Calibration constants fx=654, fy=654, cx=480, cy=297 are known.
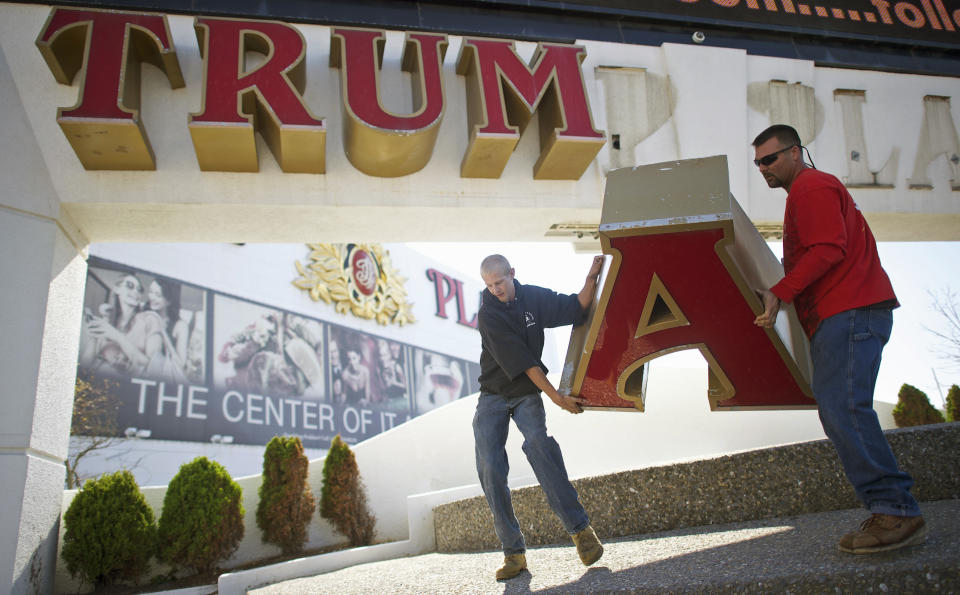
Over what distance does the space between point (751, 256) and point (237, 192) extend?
4198 mm

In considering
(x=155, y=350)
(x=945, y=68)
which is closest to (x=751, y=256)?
(x=945, y=68)

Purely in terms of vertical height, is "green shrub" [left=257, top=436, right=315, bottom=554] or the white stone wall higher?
the white stone wall

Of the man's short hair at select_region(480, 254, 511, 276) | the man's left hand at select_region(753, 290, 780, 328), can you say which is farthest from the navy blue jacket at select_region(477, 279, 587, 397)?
the man's left hand at select_region(753, 290, 780, 328)

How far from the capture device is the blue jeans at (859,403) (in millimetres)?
2297

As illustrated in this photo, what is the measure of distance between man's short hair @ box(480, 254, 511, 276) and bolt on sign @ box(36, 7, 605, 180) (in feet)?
7.13

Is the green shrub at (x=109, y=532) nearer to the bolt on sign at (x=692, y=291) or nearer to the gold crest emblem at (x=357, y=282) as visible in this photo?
the bolt on sign at (x=692, y=291)

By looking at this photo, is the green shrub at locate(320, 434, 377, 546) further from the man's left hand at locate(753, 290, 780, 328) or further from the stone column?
the man's left hand at locate(753, 290, 780, 328)

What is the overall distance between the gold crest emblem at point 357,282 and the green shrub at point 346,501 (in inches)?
462

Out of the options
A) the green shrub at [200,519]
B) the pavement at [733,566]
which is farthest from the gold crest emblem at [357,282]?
the pavement at [733,566]

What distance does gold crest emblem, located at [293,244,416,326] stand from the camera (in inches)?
780

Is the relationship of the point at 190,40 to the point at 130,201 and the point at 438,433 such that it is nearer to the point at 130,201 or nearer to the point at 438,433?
the point at 130,201

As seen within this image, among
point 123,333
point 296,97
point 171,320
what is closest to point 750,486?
point 296,97

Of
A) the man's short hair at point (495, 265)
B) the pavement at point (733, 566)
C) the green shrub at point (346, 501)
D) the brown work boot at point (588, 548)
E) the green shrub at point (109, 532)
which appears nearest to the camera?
the pavement at point (733, 566)

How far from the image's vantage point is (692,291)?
102 inches
